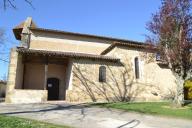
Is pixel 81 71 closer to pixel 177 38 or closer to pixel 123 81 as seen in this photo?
pixel 123 81

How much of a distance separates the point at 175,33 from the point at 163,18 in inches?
59.3

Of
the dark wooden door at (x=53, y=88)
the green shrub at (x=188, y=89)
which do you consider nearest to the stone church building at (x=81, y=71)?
the dark wooden door at (x=53, y=88)

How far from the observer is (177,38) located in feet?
65.6

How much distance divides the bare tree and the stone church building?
5.49ft

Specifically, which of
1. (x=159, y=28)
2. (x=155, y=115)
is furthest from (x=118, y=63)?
(x=155, y=115)

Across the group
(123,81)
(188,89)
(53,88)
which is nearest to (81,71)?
(53,88)

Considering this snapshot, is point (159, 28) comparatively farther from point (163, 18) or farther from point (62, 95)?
point (62, 95)

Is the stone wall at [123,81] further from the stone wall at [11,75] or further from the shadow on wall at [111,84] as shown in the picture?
the stone wall at [11,75]

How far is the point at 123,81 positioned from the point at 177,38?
7395 mm

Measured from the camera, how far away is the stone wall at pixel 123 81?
2342 centimetres

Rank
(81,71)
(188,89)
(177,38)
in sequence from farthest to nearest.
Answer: (188,89) → (81,71) → (177,38)

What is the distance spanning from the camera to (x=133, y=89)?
25578 millimetres

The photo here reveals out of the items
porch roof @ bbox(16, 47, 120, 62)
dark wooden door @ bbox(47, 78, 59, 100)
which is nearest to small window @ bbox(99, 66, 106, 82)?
porch roof @ bbox(16, 47, 120, 62)

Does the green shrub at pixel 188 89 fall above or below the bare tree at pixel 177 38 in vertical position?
below
